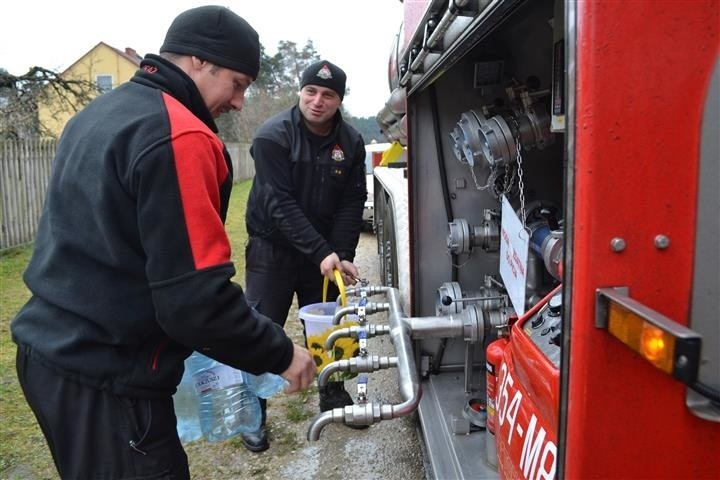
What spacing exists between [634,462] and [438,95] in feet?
7.44

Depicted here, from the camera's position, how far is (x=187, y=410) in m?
2.57

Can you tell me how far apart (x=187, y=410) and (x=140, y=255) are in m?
1.29

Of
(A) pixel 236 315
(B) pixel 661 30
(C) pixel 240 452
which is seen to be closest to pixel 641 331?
(B) pixel 661 30

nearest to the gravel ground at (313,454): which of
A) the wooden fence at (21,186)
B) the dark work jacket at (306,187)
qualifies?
the dark work jacket at (306,187)

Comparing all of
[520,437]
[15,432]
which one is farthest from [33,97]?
[520,437]

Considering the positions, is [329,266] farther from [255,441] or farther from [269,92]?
[269,92]

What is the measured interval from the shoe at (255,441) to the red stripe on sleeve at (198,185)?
2.05 metres


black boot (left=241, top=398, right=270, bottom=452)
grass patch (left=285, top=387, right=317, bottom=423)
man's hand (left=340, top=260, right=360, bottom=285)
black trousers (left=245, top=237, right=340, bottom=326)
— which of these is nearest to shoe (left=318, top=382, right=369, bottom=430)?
grass patch (left=285, top=387, right=317, bottom=423)

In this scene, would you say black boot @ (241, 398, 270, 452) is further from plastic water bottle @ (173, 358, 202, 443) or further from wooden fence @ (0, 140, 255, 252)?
wooden fence @ (0, 140, 255, 252)

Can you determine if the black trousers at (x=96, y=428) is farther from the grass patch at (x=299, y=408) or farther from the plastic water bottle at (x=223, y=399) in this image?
the grass patch at (x=299, y=408)

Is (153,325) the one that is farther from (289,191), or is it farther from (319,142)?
(319,142)

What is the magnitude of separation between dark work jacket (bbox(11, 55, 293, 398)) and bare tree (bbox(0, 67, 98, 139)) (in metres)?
10.7

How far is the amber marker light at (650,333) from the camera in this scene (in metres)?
0.81

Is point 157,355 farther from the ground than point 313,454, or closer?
farther from the ground
